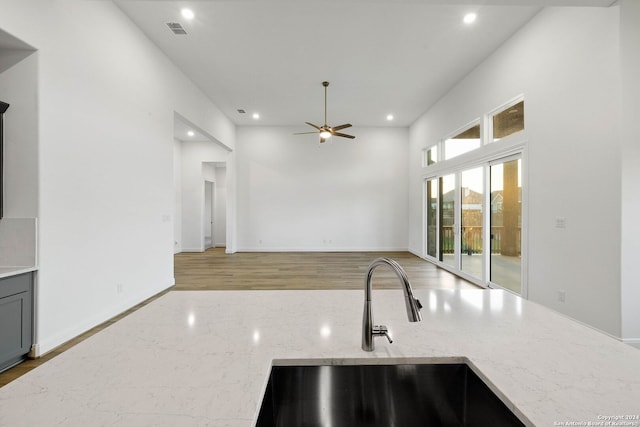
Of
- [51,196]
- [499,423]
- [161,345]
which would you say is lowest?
[499,423]

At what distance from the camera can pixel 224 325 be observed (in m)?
1.05

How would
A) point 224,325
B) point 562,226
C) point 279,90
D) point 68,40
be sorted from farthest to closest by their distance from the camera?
point 279,90 → point 562,226 → point 68,40 → point 224,325

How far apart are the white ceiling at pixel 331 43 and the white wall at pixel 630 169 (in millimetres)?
337

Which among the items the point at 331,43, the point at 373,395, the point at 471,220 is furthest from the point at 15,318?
the point at 471,220

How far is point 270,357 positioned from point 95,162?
3.18 meters

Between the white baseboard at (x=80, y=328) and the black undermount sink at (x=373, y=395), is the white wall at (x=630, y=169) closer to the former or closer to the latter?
the black undermount sink at (x=373, y=395)

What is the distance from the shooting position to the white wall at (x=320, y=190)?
7.90 m

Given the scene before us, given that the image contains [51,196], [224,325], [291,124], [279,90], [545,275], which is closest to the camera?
[224,325]

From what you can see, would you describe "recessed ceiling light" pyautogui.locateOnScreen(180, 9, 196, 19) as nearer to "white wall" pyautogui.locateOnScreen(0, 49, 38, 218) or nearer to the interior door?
"white wall" pyautogui.locateOnScreen(0, 49, 38, 218)

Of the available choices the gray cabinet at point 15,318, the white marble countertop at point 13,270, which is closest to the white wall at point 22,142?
the white marble countertop at point 13,270

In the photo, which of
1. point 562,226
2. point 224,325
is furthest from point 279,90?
point 224,325

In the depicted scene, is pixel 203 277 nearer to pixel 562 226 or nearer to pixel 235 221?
pixel 235 221

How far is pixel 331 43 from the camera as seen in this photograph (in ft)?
12.9

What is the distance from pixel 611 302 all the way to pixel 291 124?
7025 mm
